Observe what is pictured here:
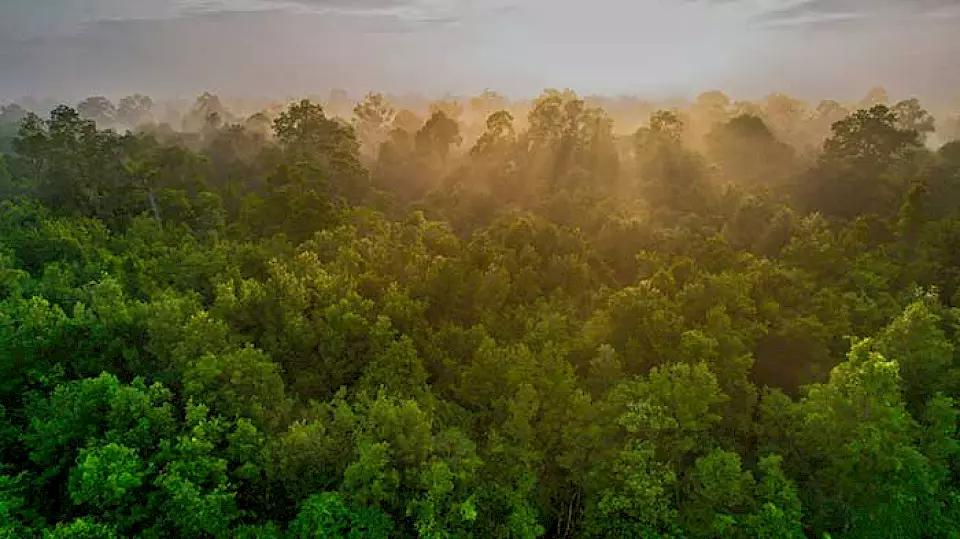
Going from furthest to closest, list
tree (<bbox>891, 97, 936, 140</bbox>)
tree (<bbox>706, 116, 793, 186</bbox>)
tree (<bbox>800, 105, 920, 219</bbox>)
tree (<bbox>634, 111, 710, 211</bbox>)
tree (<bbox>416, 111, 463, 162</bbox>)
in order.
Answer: tree (<bbox>891, 97, 936, 140</bbox>) < tree (<bbox>416, 111, 463, 162</bbox>) < tree (<bbox>706, 116, 793, 186</bbox>) < tree (<bbox>634, 111, 710, 211</bbox>) < tree (<bbox>800, 105, 920, 219</bbox>)

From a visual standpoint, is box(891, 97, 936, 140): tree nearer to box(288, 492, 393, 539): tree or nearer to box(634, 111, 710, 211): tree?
box(634, 111, 710, 211): tree

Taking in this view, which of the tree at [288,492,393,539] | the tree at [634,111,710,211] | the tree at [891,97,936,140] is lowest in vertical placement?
the tree at [288,492,393,539]

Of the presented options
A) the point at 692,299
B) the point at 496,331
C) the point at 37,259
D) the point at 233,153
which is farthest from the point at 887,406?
the point at 233,153

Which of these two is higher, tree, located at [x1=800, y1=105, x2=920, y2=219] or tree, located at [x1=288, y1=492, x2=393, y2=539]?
tree, located at [x1=800, y1=105, x2=920, y2=219]

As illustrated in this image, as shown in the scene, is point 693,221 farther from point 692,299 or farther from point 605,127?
point 605,127

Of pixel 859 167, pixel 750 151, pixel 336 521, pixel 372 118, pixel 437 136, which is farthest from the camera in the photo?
pixel 372 118

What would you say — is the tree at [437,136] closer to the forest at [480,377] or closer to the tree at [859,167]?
the forest at [480,377]

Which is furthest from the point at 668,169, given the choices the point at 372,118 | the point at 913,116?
the point at 372,118

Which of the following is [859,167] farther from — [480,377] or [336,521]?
[336,521]

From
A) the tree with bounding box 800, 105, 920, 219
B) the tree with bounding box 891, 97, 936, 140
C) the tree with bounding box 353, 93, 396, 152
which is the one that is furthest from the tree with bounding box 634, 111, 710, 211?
the tree with bounding box 353, 93, 396, 152
